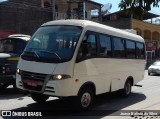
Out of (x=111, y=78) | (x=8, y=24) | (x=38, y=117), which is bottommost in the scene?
(x=38, y=117)

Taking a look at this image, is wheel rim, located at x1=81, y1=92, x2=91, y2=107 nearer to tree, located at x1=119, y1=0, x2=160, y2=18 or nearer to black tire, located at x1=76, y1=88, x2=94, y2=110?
black tire, located at x1=76, y1=88, x2=94, y2=110

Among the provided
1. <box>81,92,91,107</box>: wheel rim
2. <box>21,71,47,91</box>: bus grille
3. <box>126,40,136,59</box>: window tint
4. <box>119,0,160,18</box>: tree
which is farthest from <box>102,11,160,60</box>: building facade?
<box>119,0,160,18</box>: tree

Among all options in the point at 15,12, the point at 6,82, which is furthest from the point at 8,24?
the point at 6,82

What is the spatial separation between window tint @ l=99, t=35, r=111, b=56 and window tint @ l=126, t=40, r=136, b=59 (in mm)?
1950

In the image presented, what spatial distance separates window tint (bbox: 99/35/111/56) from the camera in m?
10.7

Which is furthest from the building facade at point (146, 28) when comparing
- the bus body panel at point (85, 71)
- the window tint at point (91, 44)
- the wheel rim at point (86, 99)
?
the wheel rim at point (86, 99)

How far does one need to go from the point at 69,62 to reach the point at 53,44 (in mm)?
816

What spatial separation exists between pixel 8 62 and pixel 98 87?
3660 mm

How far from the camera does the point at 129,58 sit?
13.1m

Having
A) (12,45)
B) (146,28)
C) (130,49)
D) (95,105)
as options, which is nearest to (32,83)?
(95,105)

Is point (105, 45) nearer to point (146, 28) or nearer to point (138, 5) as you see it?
point (138, 5)

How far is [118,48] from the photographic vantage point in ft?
39.9

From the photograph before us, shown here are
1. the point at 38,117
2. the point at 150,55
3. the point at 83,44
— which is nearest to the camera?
the point at 38,117

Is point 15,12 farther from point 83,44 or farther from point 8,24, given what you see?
point 83,44
